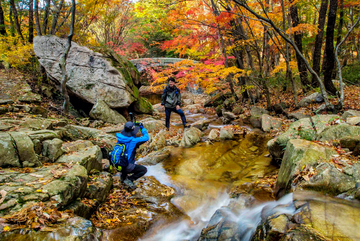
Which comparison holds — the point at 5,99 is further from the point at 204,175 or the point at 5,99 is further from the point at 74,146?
the point at 204,175

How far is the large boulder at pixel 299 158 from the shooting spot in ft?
10.4

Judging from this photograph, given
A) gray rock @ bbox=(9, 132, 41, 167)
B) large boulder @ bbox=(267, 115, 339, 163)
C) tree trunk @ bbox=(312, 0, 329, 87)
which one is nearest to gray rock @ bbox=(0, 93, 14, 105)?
gray rock @ bbox=(9, 132, 41, 167)

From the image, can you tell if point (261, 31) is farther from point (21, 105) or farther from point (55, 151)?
point (21, 105)

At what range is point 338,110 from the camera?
714cm

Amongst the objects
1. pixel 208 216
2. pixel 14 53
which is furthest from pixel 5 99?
pixel 208 216

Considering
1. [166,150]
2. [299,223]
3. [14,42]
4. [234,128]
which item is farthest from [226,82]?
[14,42]

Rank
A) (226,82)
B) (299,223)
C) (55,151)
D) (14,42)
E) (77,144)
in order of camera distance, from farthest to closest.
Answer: (226,82), (14,42), (77,144), (55,151), (299,223)

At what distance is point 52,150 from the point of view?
14.5 feet

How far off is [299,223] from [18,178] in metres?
4.05

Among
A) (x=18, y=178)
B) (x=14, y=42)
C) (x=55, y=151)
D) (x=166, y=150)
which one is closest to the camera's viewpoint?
(x=18, y=178)

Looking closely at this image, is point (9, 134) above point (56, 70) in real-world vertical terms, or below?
below

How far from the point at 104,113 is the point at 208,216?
751 cm

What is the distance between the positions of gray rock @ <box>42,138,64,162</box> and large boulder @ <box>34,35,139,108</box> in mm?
5674

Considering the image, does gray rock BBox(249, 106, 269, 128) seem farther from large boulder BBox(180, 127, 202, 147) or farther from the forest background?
large boulder BBox(180, 127, 202, 147)
